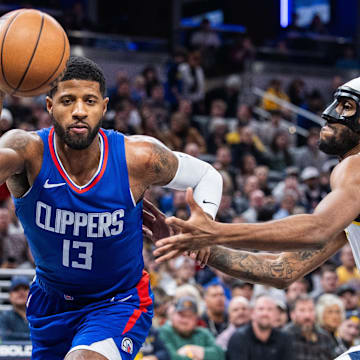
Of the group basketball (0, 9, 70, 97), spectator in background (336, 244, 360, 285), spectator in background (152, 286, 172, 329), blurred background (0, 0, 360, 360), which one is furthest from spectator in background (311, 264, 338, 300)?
basketball (0, 9, 70, 97)

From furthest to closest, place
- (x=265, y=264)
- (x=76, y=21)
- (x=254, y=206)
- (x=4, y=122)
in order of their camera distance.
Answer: (x=76, y=21) < (x=254, y=206) < (x=4, y=122) < (x=265, y=264)

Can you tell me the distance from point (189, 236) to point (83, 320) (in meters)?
1.22

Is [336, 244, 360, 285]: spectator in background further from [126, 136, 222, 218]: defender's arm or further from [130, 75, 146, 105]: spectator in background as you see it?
[126, 136, 222, 218]: defender's arm

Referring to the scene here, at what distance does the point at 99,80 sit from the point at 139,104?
890cm

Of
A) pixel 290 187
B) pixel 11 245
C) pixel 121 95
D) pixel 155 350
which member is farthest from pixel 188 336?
pixel 121 95

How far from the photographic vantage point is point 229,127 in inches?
571

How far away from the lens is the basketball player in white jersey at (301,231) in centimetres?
344

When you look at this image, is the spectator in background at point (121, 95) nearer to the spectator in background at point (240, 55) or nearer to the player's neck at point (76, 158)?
the spectator in background at point (240, 55)

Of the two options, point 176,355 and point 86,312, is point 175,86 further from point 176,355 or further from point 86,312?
point 86,312

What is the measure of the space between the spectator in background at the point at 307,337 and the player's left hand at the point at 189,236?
4773 mm

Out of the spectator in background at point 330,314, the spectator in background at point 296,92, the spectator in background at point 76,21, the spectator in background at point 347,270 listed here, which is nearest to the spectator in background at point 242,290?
the spectator in background at point 330,314

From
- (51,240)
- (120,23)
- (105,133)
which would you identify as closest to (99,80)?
(105,133)

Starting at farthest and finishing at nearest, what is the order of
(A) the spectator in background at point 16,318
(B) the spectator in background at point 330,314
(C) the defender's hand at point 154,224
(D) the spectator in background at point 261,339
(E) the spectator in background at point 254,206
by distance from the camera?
(E) the spectator in background at point 254,206, (B) the spectator in background at point 330,314, (D) the spectator in background at point 261,339, (A) the spectator in background at point 16,318, (C) the defender's hand at point 154,224

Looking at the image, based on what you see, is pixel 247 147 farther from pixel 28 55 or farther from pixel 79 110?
pixel 28 55
